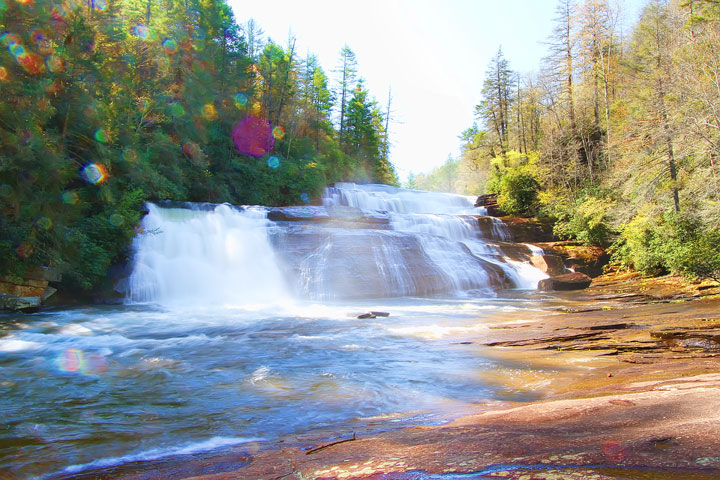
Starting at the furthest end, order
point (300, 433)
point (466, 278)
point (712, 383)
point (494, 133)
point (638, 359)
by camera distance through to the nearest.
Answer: point (494, 133) < point (466, 278) < point (638, 359) < point (300, 433) < point (712, 383)

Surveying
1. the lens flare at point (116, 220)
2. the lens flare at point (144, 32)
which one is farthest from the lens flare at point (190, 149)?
the lens flare at point (116, 220)

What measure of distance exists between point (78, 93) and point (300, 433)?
664 inches

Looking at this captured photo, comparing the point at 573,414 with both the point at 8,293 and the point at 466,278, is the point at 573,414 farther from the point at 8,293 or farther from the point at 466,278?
the point at 466,278

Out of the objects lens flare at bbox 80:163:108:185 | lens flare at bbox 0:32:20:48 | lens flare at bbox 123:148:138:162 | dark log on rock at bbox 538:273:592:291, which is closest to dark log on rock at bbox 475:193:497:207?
dark log on rock at bbox 538:273:592:291

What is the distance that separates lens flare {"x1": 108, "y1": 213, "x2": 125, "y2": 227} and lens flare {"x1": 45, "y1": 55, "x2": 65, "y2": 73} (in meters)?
5.28

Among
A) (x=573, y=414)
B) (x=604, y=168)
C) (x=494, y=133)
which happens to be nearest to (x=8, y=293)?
(x=573, y=414)

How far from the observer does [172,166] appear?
23328 millimetres

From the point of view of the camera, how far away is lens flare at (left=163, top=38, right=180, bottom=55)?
28.0m

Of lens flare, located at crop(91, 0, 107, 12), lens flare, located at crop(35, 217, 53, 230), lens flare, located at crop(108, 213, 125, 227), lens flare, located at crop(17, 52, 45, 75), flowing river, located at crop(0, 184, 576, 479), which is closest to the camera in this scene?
flowing river, located at crop(0, 184, 576, 479)

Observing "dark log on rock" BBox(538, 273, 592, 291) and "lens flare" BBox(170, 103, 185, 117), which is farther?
"lens flare" BBox(170, 103, 185, 117)

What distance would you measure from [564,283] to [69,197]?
19915 mm

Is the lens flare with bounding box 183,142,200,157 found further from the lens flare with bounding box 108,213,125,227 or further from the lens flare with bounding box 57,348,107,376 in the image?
the lens flare with bounding box 57,348,107,376

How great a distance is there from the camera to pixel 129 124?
19.1m

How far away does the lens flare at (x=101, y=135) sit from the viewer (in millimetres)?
16047
